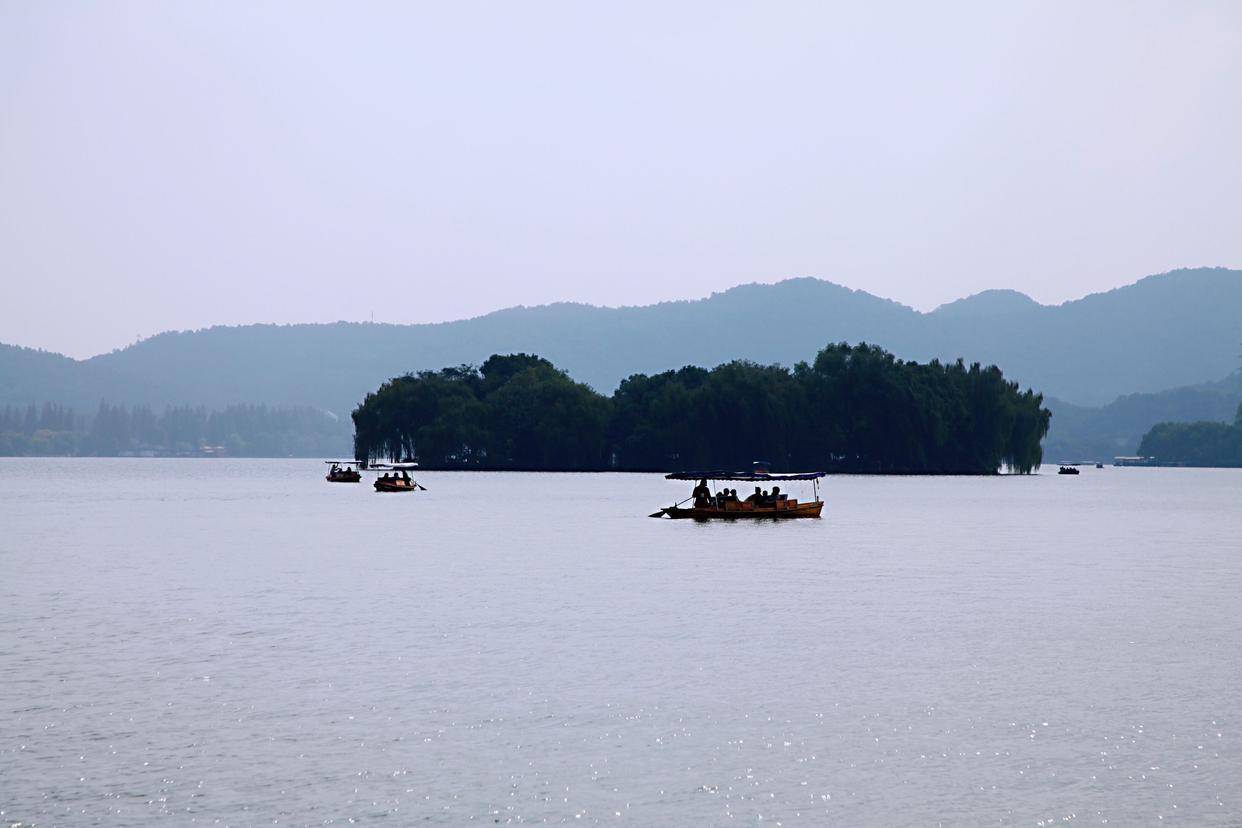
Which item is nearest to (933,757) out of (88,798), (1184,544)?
(88,798)

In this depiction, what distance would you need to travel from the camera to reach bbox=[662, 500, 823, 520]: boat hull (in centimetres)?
8956

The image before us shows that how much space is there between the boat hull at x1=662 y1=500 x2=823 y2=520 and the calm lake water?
23593 mm

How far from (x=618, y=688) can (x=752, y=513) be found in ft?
204

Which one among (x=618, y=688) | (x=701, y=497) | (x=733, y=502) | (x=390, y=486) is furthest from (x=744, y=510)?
(x=390, y=486)

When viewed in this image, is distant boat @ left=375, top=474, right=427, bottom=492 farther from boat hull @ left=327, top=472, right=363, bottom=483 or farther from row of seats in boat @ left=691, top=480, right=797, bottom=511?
row of seats in boat @ left=691, top=480, right=797, bottom=511

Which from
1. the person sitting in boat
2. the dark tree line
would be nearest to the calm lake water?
the person sitting in boat

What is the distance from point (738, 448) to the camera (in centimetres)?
17638

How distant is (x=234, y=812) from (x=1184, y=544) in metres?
67.9

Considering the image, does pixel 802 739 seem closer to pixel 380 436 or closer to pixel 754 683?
pixel 754 683

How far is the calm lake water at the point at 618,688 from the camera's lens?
20.4 meters

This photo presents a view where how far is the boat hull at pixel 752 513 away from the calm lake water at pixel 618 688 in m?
23.6

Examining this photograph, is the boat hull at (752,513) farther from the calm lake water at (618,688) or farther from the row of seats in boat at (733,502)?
the calm lake water at (618,688)

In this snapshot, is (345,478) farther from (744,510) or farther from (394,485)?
(744,510)

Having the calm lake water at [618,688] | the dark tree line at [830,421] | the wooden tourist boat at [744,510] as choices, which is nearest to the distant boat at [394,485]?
the dark tree line at [830,421]
